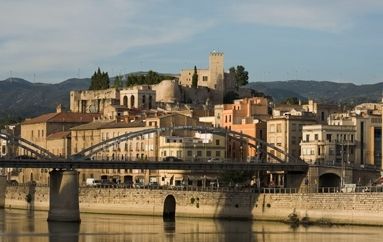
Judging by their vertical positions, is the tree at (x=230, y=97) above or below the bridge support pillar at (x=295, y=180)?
above

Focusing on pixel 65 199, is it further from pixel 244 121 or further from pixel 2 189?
pixel 244 121

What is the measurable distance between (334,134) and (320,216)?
3113 centimetres

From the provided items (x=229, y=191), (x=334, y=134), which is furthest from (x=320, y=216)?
(x=334, y=134)

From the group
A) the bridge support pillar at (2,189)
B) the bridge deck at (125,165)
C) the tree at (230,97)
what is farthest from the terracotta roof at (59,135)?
the bridge deck at (125,165)

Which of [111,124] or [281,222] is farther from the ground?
[111,124]

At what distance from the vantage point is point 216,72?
7190 inches

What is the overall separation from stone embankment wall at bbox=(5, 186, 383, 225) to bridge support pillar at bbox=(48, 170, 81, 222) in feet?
39.3

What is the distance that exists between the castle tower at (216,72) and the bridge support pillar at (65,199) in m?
84.7

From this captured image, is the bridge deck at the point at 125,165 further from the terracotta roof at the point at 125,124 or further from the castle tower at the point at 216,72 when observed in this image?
the castle tower at the point at 216,72

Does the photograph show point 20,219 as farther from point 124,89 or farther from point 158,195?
point 124,89

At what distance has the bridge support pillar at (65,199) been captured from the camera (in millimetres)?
95688

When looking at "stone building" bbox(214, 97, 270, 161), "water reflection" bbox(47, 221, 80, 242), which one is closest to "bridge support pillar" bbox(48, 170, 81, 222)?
"water reflection" bbox(47, 221, 80, 242)

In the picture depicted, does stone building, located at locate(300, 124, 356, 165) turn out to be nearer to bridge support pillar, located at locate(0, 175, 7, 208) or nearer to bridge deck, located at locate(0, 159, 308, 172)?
bridge deck, located at locate(0, 159, 308, 172)

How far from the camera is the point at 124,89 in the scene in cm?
17500
